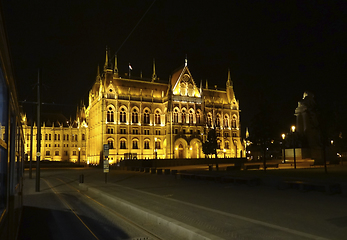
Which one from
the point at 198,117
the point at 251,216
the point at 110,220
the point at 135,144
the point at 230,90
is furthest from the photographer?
the point at 230,90

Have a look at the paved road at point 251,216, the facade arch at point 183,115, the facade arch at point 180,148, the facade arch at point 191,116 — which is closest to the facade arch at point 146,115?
the facade arch at point 183,115

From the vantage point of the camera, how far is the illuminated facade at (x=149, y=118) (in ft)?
210

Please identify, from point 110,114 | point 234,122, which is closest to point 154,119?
point 110,114

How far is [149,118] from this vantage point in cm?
6875

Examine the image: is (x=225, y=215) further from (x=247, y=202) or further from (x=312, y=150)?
(x=312, y=150)

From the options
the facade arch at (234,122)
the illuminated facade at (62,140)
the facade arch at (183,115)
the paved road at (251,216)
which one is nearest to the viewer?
the paved road at (251,216)

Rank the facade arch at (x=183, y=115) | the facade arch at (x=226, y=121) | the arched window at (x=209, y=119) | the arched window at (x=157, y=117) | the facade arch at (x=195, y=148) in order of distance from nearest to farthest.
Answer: the arched window at (x=157, y=117) → the facade arch at (x=195, y=148) → the facade arch at (x=183, y=115) → the arched window at (x=209, y=119) → the facade arch at (x=226, y=121)

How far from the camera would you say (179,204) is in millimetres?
11492

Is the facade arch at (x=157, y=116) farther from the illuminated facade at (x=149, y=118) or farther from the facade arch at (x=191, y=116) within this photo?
the facade arch at (x=191, y=116)

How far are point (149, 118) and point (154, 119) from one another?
1090 millimetres

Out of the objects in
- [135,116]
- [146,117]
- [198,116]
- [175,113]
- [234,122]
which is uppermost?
[175,113]

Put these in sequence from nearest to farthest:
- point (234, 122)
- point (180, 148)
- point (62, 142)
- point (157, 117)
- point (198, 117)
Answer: point (180, 148) < point (157, 117) < point (198, 117) < point (234, 122) < point (62, 142)

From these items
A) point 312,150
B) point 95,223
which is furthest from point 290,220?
point 312,150

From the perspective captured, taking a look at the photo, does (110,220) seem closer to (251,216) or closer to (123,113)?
(251,216)
